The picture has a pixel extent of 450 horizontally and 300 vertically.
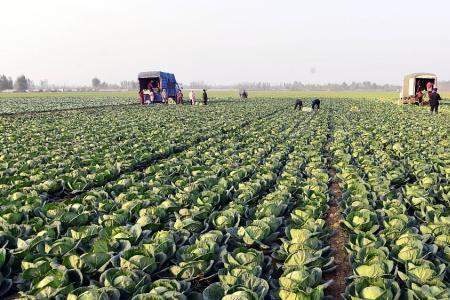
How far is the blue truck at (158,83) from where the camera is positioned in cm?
3588

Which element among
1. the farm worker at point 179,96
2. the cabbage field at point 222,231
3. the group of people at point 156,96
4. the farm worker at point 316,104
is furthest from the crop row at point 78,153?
the farm worker at point 179,96

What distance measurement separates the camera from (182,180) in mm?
7684

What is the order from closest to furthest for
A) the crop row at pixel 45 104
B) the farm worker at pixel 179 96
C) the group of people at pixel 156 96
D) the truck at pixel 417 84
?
the crop row at pixel 45 104, the truck at pixel 417 84, the group of people at pixel 156 96, the farm worker at pixel 179 96

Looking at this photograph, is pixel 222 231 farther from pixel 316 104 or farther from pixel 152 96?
pixel 152 96

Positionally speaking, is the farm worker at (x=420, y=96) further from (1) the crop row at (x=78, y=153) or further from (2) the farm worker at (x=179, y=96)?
(1) the crop row at (x=78, y=153)

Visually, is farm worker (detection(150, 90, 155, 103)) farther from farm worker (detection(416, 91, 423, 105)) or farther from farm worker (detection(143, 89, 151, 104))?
farm worker (detection(416, 91, 423, 105))

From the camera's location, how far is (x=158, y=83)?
3688 centimetres

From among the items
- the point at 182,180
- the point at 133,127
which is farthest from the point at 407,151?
the point at 133,127

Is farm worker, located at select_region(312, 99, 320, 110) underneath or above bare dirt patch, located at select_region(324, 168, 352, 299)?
above

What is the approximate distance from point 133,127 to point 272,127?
20.1 feet

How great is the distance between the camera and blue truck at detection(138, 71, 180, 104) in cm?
3588

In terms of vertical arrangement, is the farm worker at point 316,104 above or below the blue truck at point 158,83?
below

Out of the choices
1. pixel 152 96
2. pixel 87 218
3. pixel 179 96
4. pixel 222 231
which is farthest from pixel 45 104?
pixel 222 231

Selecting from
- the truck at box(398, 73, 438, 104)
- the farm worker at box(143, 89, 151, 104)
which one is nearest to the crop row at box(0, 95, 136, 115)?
the farm worker at box(143, 89, 151, 104)
